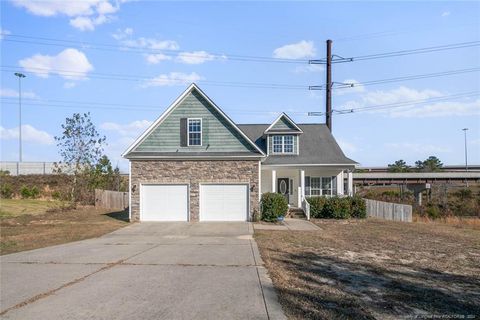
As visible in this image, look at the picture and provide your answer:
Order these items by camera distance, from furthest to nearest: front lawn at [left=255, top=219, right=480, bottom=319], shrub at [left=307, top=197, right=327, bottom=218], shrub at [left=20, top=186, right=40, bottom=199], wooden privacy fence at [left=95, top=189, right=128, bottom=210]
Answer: shrub at [left=20, top=186, right=40, bottom=199]
wooden privacy fence at [left=95, top=189, right=128, bottom=210]
shrub at [left=307, top=197, right=327, bottom=218]
front lawn at [left=255, top=219, right=480, bottom=319]

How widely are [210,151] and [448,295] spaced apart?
1645 cm

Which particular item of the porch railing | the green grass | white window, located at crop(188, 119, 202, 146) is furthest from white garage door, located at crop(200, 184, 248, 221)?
the green grass

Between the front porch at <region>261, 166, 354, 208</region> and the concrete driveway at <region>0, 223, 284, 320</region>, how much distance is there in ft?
44.7

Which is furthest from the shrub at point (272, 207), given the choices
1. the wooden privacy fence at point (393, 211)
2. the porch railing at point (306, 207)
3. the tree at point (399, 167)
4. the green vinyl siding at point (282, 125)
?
the tree at point (399, 167)

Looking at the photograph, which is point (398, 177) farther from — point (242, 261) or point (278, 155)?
point (242, 261)

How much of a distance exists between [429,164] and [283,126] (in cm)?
6116

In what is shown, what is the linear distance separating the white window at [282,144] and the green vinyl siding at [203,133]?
5.92m

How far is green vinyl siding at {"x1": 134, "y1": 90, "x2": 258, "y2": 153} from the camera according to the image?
23359mm

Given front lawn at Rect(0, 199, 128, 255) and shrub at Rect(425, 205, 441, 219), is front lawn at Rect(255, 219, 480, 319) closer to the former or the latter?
front lawn at Rect(0, 199, 128, 255)

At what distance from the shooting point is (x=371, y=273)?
10.1 metres

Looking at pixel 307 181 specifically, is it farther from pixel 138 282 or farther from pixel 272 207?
pixel 138 282

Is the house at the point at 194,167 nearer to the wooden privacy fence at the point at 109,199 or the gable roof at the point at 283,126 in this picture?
the gable roof at the point at 283,126

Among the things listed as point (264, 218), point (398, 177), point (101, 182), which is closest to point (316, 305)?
point (264, 218)

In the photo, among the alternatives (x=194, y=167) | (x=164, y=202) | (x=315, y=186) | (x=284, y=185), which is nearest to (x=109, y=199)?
(x=164, y=202)
